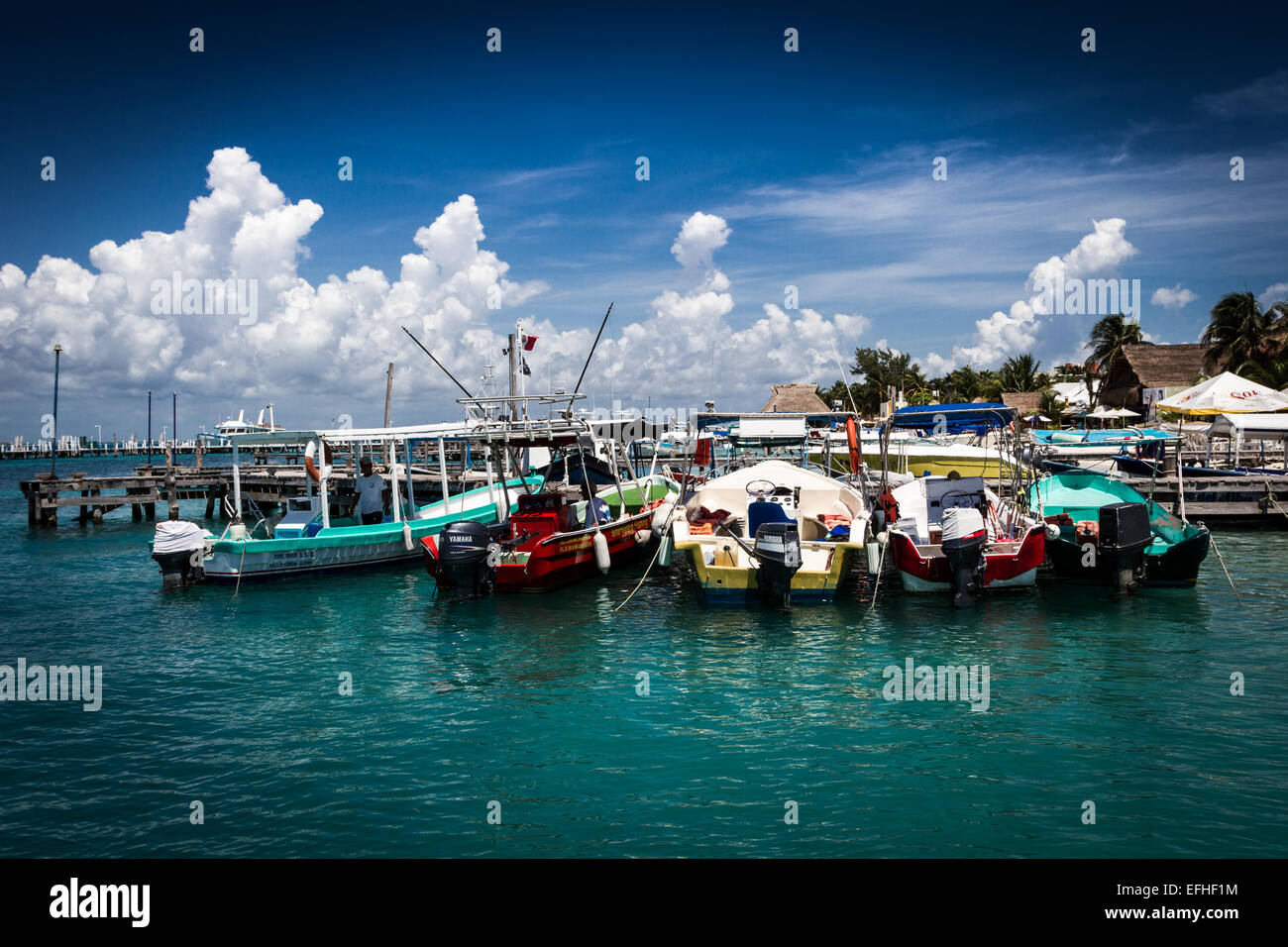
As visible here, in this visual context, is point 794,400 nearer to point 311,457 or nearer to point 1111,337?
point 1111,337

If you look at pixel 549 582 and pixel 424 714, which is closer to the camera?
pixel 424 714

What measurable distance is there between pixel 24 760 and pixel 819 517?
1496 centimetres

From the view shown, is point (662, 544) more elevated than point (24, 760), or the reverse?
point (662, 544)

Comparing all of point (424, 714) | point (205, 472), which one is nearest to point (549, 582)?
point (424, 714)

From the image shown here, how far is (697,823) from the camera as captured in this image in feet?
25.9

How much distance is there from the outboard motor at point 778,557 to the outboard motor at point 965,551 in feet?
9.91

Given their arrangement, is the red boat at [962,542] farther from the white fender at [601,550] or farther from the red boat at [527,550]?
the red boat at [527,550]

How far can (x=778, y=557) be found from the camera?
611 inches

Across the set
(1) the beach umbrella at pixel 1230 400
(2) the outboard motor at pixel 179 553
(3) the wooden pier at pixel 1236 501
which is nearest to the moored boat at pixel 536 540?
(2) the outboard motor at pixel 179 553

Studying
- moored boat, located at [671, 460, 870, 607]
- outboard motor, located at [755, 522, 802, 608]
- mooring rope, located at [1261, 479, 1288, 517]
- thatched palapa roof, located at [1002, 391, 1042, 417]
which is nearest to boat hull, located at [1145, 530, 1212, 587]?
moored boat, located at [671, 460, 870, 607]
